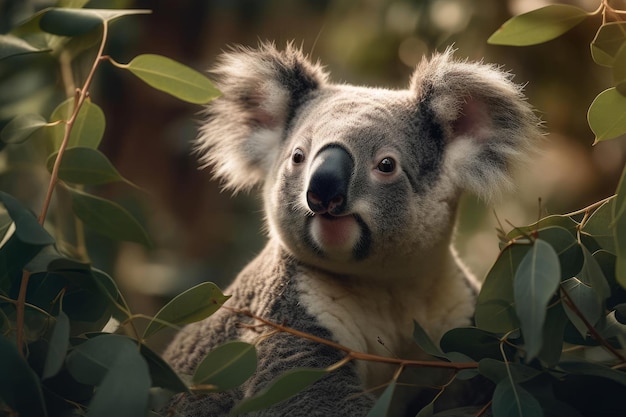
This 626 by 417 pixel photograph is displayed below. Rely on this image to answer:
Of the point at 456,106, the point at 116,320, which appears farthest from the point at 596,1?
the point at 116,320

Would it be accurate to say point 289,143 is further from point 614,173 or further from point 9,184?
point 614,173

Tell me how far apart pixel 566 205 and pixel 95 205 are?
245 centimetres

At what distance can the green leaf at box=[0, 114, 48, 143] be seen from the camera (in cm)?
188

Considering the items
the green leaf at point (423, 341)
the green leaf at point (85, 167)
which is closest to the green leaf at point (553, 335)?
the green leaf at point (423, 341)

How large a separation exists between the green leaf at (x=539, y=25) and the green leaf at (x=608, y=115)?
16 cm

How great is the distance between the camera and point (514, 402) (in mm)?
1533

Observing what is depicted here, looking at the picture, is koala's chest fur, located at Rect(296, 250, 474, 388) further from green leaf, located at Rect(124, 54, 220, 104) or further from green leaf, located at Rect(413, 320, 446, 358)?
green leaf, located at Rect(124, 54, 220, 104)

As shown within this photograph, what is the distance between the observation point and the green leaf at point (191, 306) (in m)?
1.63

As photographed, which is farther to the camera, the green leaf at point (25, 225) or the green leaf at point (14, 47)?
the green leaf at point (14, 47)

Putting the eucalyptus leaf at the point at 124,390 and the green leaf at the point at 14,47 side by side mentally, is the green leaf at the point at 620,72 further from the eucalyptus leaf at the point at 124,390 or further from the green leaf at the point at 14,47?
the green leaf at the point at 14,47

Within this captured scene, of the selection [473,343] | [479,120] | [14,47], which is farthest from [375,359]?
[14,47]

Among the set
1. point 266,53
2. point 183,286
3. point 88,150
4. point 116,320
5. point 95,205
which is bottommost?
point 183,286

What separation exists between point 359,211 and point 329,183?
0.13 m

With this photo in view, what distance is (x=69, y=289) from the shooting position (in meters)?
1.69
